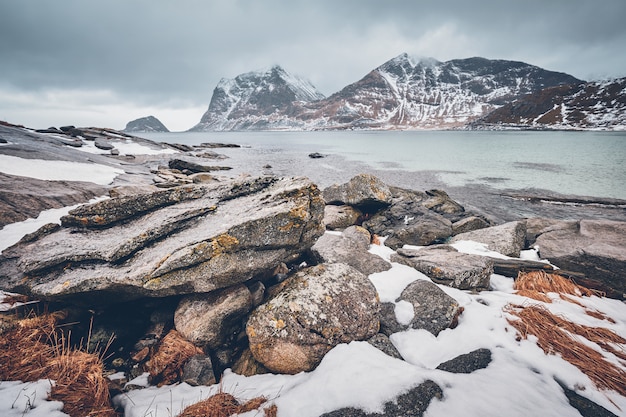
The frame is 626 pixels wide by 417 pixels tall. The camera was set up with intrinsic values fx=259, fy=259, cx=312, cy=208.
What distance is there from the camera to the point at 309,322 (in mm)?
5434

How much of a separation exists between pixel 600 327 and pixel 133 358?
988 cm

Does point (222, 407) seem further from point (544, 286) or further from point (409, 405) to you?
point (544, 286)

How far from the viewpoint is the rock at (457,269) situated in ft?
24.5

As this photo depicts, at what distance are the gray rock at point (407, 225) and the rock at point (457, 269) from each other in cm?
315

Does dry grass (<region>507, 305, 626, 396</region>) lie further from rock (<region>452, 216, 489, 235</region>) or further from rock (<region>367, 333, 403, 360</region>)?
rock (<region>452, 216, 489, 235</region>)

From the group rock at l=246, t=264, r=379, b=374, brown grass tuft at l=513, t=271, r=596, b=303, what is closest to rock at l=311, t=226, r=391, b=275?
rock at l=246, t=264, r=379, b=374

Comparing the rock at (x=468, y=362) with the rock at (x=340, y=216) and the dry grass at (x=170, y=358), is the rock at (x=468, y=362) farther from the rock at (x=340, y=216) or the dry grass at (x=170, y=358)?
the rock at (x=340, y=216)

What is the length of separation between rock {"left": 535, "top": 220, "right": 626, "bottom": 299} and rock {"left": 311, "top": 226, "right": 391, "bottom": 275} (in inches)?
234

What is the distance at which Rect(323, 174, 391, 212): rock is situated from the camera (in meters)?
14.4

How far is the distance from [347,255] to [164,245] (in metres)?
5.33

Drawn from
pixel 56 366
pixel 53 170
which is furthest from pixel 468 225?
pixel 53 170

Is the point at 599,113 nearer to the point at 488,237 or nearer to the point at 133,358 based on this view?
the point at 488,237

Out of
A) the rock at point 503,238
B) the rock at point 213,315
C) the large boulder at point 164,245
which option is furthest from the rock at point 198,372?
the rock at point 503,238

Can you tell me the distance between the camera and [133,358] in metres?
5.55
